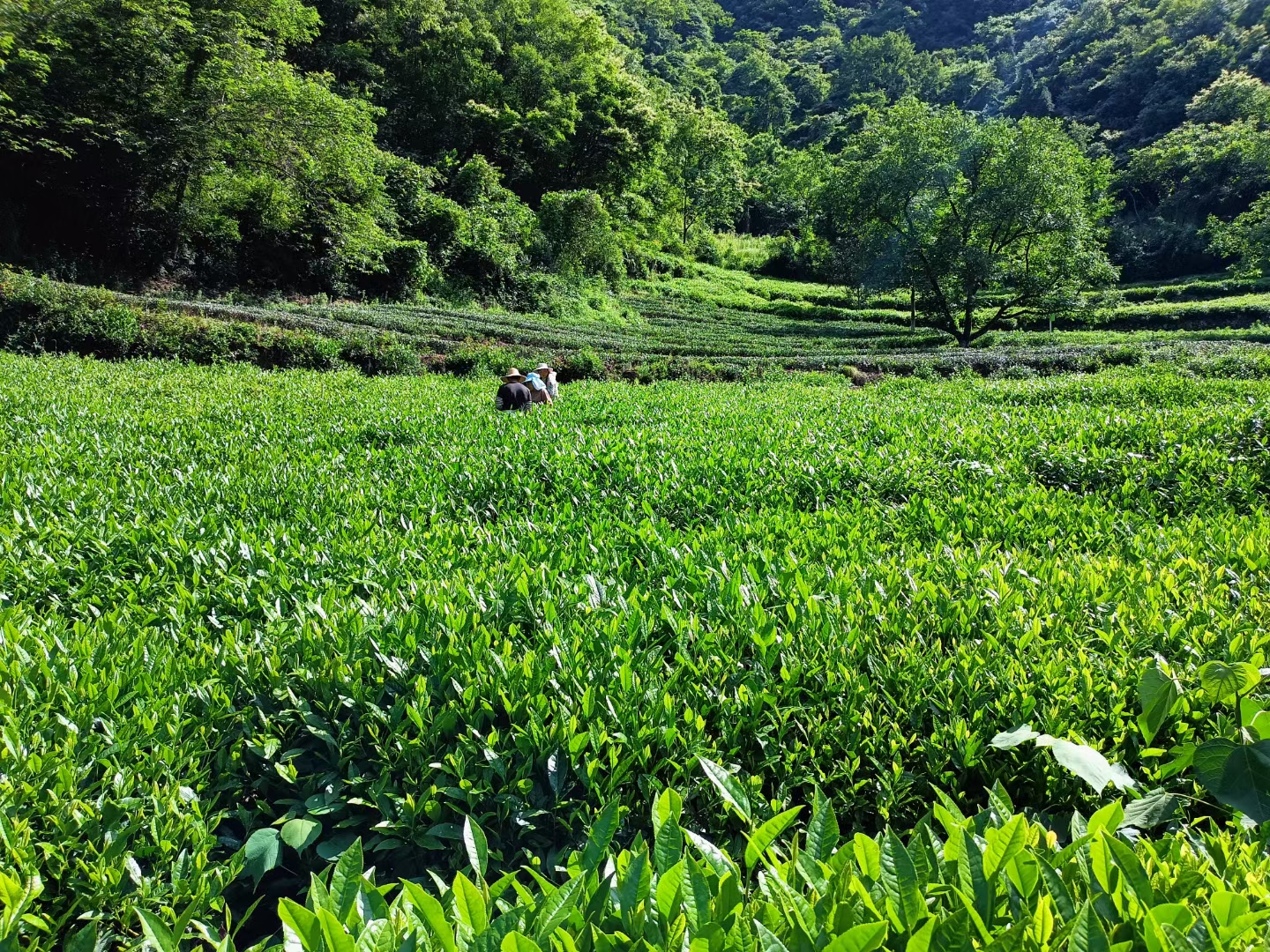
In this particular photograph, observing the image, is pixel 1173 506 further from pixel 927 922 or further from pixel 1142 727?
pixel 927 922

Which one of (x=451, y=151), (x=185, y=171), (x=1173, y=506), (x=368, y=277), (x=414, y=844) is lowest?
(x=414, y=844)

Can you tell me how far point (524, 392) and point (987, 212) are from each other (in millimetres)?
28826

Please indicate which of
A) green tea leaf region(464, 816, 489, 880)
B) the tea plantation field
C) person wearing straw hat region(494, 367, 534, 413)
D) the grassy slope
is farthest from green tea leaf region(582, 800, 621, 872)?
the grassy slope

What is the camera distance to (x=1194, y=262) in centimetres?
5062

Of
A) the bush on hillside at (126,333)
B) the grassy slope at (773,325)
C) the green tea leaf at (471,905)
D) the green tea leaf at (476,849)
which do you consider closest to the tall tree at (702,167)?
the grassy slope at (773,325)

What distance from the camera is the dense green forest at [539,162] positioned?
25.5 metres

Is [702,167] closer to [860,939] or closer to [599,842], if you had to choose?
[599,842]

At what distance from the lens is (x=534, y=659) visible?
2240 mm

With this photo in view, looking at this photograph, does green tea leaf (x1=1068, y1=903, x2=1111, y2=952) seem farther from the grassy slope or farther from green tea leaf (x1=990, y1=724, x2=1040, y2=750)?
the grassy slope

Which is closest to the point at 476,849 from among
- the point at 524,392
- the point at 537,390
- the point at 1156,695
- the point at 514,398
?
the point at 1156,695

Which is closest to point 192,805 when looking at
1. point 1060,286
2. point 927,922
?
point 927,922

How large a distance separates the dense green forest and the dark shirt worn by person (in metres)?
22.1

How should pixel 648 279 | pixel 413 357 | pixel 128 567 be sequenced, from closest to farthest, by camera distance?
pixel 128 567
pixel 413 357
pixel 648 279

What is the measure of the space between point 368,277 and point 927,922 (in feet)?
119
